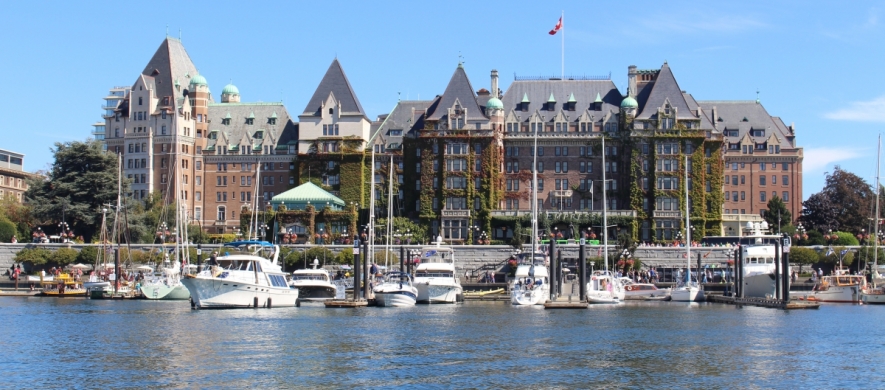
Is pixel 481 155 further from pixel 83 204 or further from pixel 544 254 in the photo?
pixel 83 204

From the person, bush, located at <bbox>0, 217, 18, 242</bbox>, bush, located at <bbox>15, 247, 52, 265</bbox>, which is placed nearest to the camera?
the person

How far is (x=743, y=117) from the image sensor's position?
479 ft

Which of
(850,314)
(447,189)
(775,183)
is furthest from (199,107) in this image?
(850,314)

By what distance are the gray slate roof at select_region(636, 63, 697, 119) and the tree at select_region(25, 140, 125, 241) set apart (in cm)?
5847

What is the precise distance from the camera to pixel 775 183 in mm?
143750

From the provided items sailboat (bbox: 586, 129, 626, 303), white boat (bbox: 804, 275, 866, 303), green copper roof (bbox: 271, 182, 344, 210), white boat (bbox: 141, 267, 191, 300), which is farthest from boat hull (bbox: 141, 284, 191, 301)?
white boat (bbox: 804, 275, 866, 303)

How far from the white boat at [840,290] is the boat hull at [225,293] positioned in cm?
4377

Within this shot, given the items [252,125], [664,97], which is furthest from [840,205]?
[252,125]

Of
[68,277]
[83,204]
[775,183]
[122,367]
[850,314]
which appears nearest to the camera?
[122,367]

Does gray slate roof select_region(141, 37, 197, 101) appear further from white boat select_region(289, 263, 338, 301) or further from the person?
white boat select_region(289, 263, 338, 301)

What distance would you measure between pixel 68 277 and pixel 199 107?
143 feet

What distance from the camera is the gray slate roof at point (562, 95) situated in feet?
452

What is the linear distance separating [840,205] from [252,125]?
232ft

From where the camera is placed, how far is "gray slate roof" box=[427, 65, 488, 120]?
134250 millimetres
